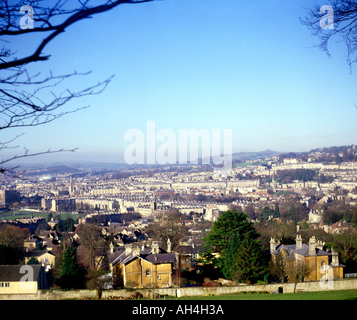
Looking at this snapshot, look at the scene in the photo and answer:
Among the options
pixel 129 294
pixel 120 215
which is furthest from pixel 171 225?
pixel 120 215

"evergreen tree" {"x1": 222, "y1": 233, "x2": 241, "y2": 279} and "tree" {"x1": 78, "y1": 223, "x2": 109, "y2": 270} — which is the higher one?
"evergreen tree" {"x1": 222, "y1": 233, "x2": 241, "y2": 279}

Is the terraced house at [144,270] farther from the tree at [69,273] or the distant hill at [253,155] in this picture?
the distant hill at [253,155]

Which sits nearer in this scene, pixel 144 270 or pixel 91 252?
pixel 144 270

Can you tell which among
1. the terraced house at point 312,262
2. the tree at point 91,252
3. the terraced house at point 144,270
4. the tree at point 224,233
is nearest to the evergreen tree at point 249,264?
the terraced house at point 312,262

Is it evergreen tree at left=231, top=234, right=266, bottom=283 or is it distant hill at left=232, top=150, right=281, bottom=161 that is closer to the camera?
evergreen tree at left=231, top=234, right=266, bottom=283

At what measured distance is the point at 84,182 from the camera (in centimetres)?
8425

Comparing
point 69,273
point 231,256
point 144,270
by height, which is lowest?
point 69,273

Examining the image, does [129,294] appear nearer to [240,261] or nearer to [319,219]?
[240,261]

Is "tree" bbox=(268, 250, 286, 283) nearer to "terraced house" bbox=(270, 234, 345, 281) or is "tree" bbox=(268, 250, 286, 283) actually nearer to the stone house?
"terraced house" bbox=(270, 234, 345, 281)

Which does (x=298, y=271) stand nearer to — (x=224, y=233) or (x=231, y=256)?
(x=231, y=256)

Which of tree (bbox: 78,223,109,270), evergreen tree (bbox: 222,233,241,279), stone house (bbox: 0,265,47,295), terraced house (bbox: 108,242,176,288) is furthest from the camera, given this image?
tree (bbox: 78,223,109,270)

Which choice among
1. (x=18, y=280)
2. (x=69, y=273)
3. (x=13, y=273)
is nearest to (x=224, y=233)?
(x=69, y=273)

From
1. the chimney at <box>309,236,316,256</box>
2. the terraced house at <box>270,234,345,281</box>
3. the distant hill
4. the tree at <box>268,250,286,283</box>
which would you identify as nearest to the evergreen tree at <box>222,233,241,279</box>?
the tree at <box>268,250,286,283</box>

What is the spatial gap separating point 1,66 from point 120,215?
161ft
